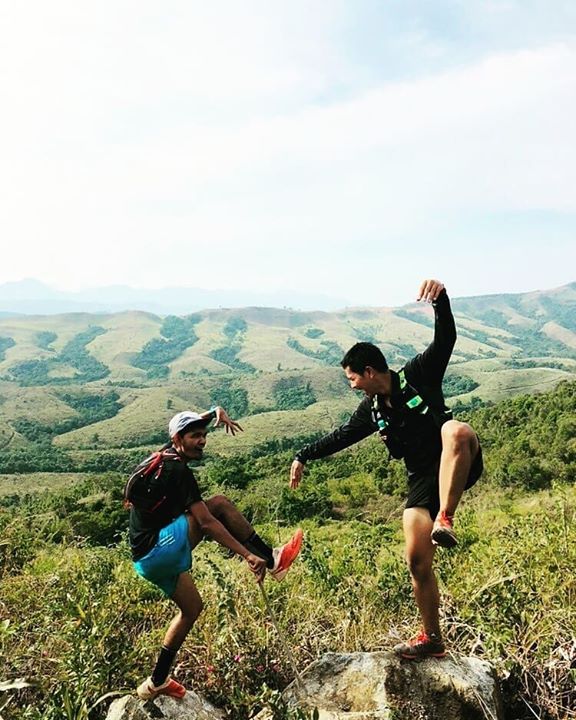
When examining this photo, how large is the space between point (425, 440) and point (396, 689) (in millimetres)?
1456

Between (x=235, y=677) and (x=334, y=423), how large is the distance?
127639 mm

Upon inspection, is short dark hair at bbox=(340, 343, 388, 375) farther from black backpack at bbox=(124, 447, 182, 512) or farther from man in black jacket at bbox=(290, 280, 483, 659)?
black backpack at bbox=(124, 447, 182, 512)

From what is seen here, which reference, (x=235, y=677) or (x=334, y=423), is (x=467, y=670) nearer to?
(x=235, y=677)

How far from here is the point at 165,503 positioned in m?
3.29

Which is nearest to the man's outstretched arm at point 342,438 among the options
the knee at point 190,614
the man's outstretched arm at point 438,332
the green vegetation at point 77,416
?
the man's outstretched arm at point 438,332

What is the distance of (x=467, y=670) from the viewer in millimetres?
3258

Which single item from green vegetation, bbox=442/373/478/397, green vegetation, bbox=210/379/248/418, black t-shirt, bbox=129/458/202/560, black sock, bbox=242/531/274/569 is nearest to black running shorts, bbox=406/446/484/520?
black sock, bbox=242/531/274/569

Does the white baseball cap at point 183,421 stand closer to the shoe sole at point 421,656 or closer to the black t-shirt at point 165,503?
the black t-shirt at point 165,503

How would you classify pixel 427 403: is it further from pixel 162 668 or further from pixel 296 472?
pixel 162 668

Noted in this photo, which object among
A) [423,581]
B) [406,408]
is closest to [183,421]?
[406,408]

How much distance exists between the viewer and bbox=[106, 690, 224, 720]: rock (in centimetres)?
303

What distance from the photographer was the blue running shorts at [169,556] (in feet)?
10.6

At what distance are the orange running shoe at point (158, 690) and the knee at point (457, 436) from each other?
7.01ft

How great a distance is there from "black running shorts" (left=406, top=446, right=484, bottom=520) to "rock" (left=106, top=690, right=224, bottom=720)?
1738 mm
